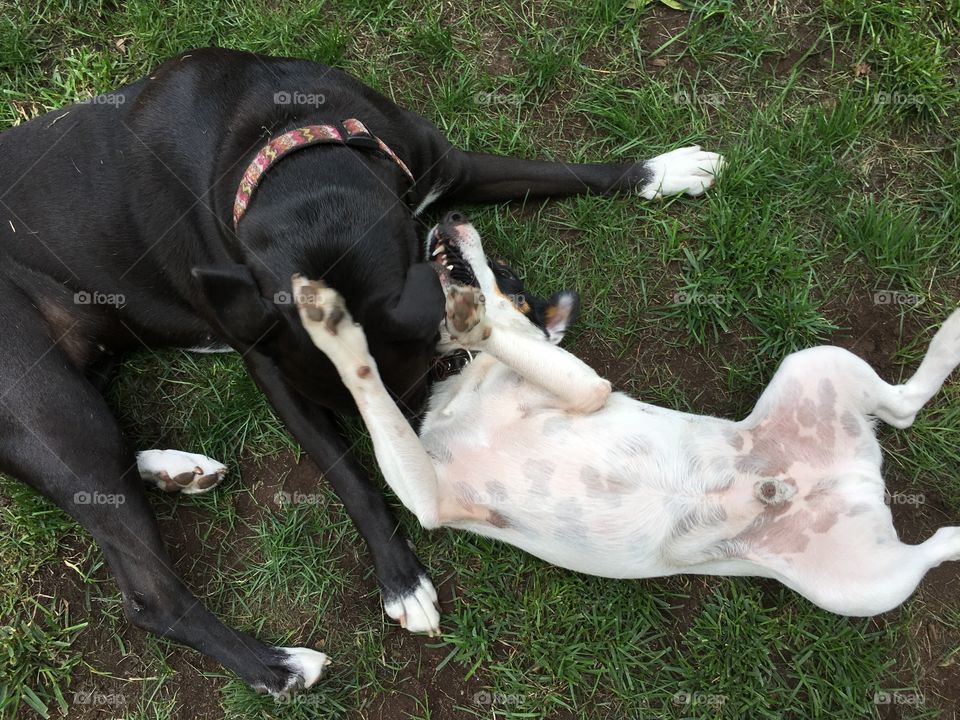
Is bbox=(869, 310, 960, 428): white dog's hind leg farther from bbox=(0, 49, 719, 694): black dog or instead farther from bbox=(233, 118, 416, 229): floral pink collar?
bbox=(233, 118, 416, 229): floral pink collar

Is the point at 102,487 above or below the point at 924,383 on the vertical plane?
above

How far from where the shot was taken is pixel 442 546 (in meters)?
3.84

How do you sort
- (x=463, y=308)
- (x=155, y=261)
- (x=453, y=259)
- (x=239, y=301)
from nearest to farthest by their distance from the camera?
1. (x=239, y=301)
2. (x=463, y=308)
3. (x=453, y=259)
4. (x=155, y=261)

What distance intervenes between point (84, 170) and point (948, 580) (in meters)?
4.45

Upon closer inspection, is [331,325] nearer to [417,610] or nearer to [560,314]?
[560,314]

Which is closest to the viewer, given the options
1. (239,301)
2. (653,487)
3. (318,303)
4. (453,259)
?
(318,303)

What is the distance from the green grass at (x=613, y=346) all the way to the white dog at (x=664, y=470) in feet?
1.90

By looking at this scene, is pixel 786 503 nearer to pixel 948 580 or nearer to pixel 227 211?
pixel 948 580

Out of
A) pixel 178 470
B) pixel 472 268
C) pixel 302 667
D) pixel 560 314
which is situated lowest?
pixel 302 667

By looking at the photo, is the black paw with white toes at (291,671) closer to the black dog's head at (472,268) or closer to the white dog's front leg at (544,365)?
the white dog's front leg at (544,365)

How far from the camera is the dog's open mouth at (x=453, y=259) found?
3234 millimetres

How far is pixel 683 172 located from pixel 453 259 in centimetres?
142

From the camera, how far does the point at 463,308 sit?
277 cm

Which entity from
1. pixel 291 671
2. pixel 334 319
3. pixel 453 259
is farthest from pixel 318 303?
pixel 291 671
